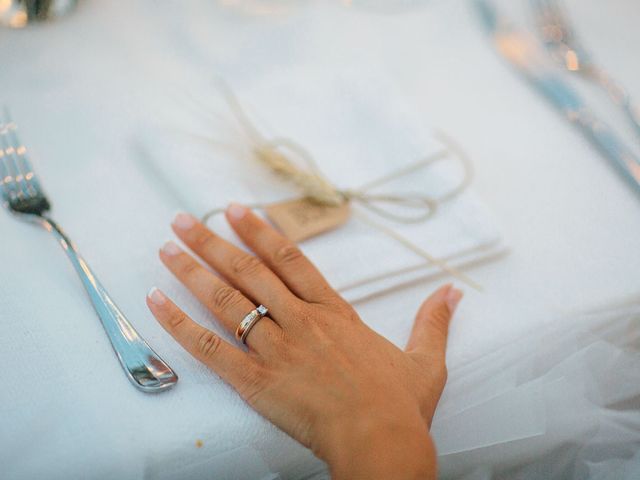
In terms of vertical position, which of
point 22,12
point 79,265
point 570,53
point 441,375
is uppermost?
point 22,12

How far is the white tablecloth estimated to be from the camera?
0.50m

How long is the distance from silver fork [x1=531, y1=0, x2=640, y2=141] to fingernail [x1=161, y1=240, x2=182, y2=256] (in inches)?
23.9

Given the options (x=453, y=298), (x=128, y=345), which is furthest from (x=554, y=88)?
(x=128, y=345)

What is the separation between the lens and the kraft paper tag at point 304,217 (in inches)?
25.2

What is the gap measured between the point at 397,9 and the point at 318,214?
434 millimetres

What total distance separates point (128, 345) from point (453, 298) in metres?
0.31

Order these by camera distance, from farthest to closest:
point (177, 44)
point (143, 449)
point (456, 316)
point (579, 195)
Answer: point (177, 44)
point (579, 195)
point (456, 316)
point (143, 449)

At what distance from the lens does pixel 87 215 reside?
2.08ft

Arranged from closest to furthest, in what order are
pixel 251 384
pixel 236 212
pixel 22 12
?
pixel 251 384, pixel 236 212, pixel 22 12

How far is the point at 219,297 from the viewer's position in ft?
1.84

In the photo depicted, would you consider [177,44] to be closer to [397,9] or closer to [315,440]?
[397,9]

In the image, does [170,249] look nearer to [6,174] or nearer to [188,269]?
[188,269]

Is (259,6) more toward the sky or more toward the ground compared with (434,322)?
more toward the sky

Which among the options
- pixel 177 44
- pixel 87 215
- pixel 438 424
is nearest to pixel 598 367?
pixel 438 424
